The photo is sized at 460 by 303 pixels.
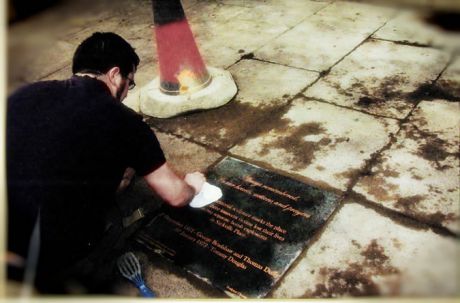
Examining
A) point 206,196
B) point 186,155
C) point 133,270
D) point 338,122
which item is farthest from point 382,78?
point 133,270

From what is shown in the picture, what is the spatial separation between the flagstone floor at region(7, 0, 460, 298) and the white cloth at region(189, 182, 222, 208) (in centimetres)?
32

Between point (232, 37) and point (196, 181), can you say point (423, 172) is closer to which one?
point (196, 181)

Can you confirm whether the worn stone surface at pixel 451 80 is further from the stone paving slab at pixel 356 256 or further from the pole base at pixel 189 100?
the pole base at pixel 189 100

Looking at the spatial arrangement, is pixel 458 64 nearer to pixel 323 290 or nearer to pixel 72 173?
pixel 323 290

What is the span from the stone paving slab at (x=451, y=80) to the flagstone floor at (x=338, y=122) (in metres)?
0.02

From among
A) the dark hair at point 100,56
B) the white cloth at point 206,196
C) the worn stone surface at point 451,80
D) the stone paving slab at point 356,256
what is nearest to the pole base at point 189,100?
the white cloth at point 206,196

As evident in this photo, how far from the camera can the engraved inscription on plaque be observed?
1880mm

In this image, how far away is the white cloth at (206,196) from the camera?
225 centimetres

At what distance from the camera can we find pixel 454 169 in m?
2.32

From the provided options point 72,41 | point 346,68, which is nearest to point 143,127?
point 346,68

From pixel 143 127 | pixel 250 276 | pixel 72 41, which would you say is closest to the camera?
pixel 143 127

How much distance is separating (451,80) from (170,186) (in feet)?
8.68

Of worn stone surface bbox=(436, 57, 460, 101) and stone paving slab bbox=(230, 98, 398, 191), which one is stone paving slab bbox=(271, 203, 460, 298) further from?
worn stone surface bbox=(436, 57, 460, 101)

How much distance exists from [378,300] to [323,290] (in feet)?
2.97
